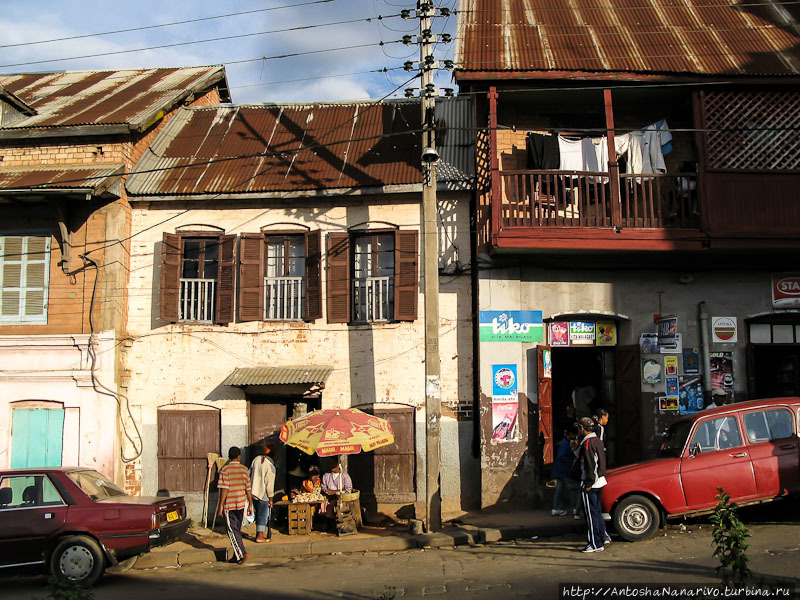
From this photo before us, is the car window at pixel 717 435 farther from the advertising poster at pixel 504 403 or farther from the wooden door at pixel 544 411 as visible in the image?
A: the advertising poster at pixel 504 403

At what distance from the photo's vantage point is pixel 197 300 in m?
14.3

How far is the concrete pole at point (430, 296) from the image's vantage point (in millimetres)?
11344

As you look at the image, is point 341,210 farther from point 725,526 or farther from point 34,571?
point 725,526

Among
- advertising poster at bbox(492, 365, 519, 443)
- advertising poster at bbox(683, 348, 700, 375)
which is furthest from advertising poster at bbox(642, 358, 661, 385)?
advertising poster at bbox(492, 365, 519, 443)

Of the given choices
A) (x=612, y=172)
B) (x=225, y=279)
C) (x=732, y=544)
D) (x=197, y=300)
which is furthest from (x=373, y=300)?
(x=732, y=544)

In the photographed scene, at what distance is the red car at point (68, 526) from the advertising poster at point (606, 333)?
8434 millimetres

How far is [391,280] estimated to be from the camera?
45.9 ft

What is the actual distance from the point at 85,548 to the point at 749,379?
11.5 meters

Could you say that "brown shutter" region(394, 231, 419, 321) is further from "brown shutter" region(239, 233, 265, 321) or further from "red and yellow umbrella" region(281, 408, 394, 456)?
"brown shutter" region(239, 233, 265, 321)

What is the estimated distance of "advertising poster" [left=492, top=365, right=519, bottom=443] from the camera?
514 inches

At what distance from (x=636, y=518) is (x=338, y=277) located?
6983 mm

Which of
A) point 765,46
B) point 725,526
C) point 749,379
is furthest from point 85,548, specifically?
point 765,46

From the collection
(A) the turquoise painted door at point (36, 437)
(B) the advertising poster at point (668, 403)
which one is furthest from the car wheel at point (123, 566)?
(B) the advertising poster at point (668, 403)

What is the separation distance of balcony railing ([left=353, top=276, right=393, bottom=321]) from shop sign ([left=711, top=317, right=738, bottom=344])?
6140 mm
